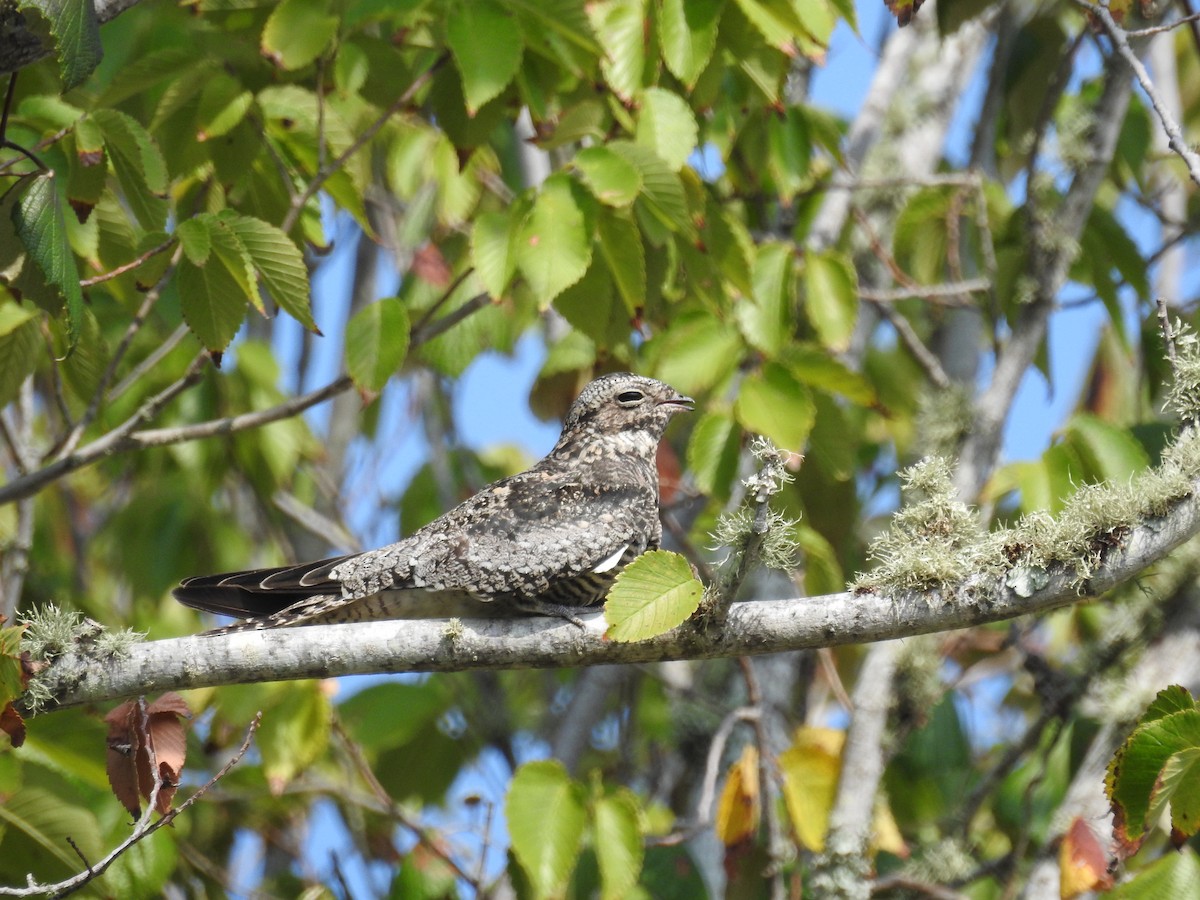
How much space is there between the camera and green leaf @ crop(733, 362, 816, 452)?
4062mm

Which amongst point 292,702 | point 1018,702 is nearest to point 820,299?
point 292,702

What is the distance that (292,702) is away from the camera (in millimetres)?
4633

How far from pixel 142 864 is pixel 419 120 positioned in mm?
3208

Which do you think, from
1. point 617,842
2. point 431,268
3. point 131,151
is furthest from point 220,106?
point 617,842

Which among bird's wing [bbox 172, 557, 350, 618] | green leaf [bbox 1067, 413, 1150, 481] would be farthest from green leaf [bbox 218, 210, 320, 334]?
green leaf [bbox 1067, 413, 1150, 481]

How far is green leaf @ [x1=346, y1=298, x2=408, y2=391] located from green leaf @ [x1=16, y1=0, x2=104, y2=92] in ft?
3.53

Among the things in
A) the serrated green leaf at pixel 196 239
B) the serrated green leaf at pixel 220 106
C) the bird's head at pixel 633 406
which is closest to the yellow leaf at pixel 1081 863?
the bird's head at pixel 633 406

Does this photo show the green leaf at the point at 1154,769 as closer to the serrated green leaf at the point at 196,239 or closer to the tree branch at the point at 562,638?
the tree branch at the point at 562,638

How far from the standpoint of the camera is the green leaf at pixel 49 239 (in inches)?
116

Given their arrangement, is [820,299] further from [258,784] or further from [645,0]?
[258,784]

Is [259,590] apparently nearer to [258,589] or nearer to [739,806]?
[258,589]

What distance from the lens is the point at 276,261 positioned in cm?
330

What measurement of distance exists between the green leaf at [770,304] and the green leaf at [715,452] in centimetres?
30

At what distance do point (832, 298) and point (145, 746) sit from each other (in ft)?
9.16
